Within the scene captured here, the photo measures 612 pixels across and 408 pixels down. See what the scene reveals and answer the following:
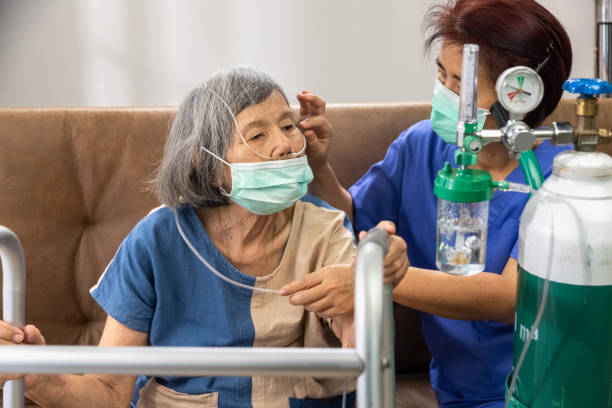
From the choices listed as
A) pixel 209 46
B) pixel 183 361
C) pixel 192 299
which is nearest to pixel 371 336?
pixel 183 361

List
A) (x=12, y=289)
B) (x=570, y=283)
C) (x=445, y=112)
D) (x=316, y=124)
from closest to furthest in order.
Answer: (x=570, y=283) → (x=12, y=289) → (x=445, y=112) → (x=316, y=124)

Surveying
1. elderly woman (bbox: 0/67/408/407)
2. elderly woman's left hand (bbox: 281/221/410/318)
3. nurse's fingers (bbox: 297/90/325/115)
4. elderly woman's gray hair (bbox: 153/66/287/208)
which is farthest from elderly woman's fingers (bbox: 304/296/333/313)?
nurse's fingers (bbox: 297/90/325/115)

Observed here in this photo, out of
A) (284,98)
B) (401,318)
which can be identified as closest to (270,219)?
(284,98)

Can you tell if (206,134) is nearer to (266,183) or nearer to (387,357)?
(266,183)

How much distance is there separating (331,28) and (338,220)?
153 cm

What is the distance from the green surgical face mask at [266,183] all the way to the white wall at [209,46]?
1499mm

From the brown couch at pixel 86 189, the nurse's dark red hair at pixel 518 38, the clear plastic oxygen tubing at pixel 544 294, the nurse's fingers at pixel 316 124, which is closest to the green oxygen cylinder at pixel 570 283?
the clear plastic oxygen tubing at pixel 544 294

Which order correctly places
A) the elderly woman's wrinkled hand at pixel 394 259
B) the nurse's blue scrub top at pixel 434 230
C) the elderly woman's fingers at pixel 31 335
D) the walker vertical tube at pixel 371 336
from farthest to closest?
the nurse's blue scrub top at pixel 434 230 → the elderly woman's fingers at pixel 31 335 → the elderly woman's wrinkled hand at pixel 394 259 → the walker vertical tube at pixel 371 336

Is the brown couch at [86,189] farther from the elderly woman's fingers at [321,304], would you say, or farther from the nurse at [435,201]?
the elderly woman's fingers at [321,304]

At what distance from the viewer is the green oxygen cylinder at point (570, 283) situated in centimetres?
92

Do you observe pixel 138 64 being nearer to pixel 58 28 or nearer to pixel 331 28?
pixel 58 28

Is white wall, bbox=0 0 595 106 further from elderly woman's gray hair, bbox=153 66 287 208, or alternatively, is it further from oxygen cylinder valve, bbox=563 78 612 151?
oxygen cylinder valve, bbox=563 78 612 151

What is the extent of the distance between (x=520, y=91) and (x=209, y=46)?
207cm

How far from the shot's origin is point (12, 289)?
1142mm
